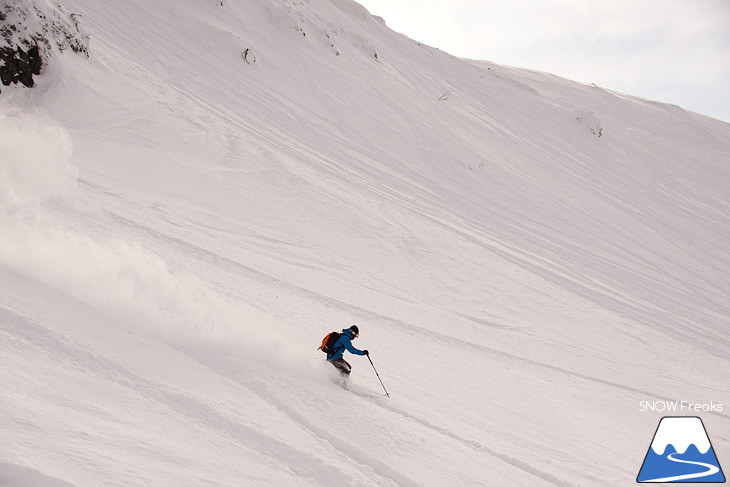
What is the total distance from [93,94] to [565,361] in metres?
14.3

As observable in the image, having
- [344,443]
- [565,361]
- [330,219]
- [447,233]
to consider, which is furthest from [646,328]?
[344,443]

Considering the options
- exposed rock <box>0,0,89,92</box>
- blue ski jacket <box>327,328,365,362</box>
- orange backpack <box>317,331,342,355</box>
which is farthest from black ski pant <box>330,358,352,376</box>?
exposed rock <box>0,0,89,92</box>

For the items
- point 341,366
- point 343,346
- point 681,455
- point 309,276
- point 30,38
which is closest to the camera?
point 343,346

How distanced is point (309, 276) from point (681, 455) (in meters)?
7.53

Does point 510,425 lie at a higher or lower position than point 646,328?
lower

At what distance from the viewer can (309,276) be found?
36.2 ft

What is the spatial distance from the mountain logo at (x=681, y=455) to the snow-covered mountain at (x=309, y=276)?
0.29m

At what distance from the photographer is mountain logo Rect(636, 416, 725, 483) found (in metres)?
8.20

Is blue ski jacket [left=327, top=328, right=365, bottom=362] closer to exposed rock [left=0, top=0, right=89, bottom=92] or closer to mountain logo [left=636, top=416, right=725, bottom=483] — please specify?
mountain logo [left=636, top=416, right=725, bottom=483]

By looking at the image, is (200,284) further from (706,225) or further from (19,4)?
(706,225)

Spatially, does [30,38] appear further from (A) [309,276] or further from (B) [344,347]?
(B) [344,347]

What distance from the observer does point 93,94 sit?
15.2m

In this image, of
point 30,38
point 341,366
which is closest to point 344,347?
point 341,366

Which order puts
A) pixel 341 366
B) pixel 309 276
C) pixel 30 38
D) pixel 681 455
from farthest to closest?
1. pixel 30 38
2. pixel 309 276
3. pixel 681 455
4. pixel 341 366
